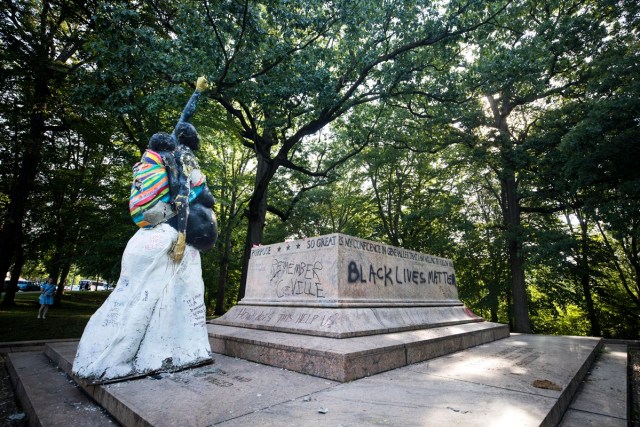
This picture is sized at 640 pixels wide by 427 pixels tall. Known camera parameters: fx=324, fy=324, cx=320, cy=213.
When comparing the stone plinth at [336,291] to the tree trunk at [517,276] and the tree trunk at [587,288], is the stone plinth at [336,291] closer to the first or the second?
the tree trunk at [517,276]

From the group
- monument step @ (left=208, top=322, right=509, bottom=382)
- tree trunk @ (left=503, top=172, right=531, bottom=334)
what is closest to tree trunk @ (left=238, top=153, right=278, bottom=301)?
monument step @ (left=208, top=322, right=509, bottom=382)

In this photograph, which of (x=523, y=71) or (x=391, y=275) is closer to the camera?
(x=391, y=275)

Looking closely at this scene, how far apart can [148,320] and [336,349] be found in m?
2.28

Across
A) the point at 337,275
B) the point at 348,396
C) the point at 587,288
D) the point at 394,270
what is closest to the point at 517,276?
the point at 587,288

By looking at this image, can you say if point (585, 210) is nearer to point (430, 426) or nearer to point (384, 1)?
point (384, 1)

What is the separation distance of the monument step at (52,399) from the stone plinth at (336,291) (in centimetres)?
269

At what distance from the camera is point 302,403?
2951 millimetres

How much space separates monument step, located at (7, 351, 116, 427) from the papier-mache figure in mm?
296

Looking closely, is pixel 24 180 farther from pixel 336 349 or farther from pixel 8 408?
pixel 336 349

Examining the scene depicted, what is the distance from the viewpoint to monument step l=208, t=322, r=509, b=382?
387cm

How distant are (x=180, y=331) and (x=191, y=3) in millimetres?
8897

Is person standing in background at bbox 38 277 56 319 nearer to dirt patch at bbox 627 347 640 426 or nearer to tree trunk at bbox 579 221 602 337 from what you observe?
dirt patch at bbox 627 347 640 426

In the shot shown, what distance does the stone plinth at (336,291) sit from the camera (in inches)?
208

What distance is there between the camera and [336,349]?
13.1 ft
